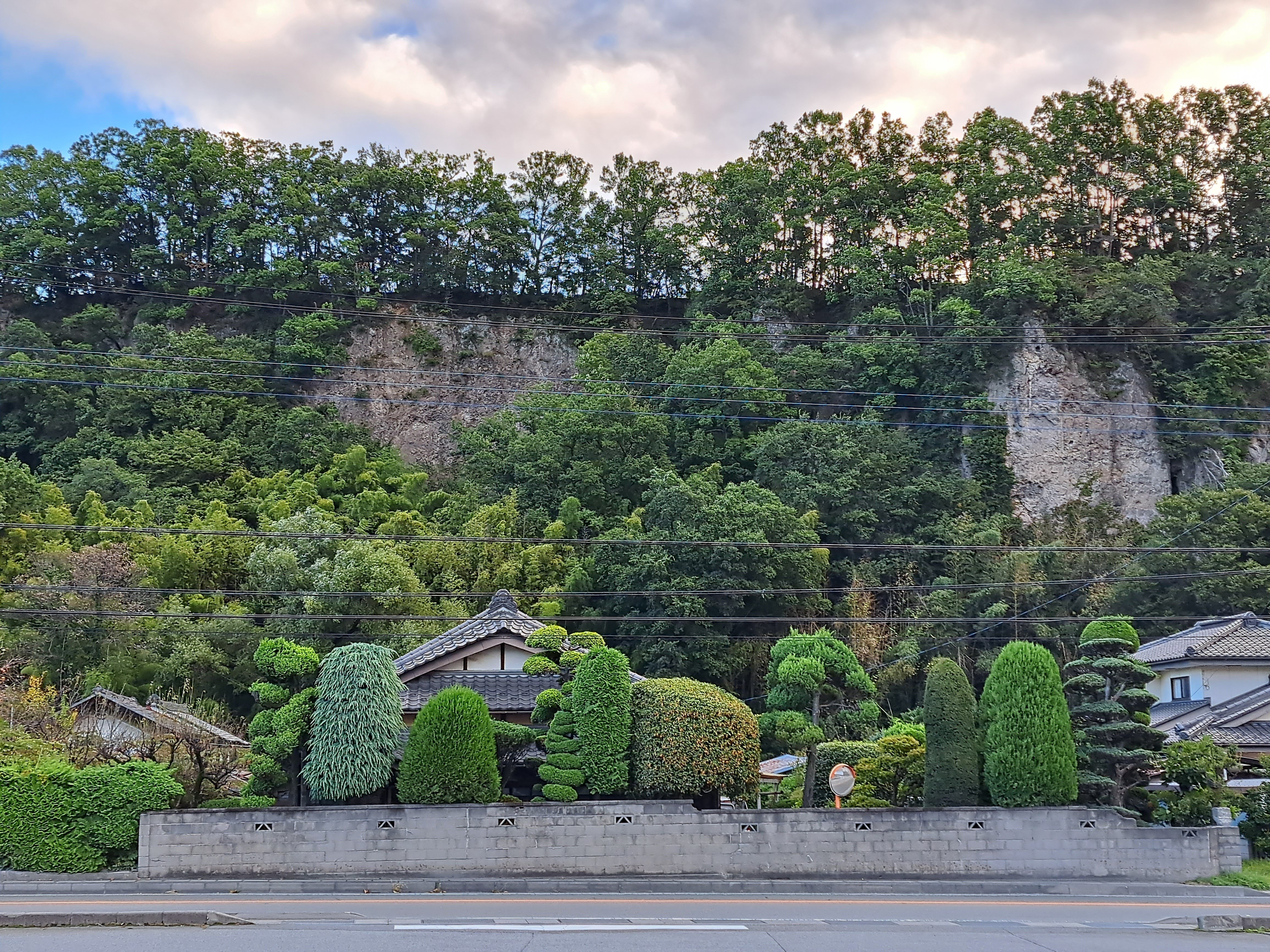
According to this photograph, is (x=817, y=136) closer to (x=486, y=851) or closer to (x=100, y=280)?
(x=100, y=280)

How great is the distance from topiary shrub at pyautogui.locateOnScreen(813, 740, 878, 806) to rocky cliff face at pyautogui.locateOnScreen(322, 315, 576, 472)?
107 ft

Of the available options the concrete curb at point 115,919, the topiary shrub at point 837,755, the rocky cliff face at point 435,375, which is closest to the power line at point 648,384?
the rocky cliff face at point 435,375

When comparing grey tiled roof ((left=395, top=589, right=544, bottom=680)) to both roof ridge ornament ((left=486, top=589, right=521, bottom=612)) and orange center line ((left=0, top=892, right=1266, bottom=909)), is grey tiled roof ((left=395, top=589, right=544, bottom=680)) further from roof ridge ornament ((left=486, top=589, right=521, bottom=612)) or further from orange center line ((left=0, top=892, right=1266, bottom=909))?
orange center line ((left=0, top=892, right=1266, bottom=909))

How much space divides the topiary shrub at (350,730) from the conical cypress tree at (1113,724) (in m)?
13.1

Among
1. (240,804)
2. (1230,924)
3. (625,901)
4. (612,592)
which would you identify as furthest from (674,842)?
(612,592)

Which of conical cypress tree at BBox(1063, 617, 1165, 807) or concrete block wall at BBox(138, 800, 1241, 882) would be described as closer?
concrete block wall at BBox(138, 800, 1241, 882)

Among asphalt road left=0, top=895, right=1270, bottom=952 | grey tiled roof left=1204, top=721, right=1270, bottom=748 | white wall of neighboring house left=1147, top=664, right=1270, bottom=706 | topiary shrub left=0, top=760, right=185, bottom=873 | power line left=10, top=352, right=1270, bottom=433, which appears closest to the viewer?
asphalt road left=0, top=895, right=1270, bottom=952

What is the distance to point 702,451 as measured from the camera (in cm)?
4853

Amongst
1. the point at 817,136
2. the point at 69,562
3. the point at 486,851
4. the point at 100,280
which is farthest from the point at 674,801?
the point at 100,280

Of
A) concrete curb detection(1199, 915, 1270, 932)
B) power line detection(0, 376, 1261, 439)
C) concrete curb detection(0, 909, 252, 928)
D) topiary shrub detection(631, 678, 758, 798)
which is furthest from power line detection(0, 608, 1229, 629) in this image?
concrete curb detection(0, 909, 252, 928)

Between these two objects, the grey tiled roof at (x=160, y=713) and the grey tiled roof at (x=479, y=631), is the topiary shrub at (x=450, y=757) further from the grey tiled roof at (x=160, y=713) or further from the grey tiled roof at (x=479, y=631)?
the grey tiled roof at (x=160, y=713)

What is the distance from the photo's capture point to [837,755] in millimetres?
24922

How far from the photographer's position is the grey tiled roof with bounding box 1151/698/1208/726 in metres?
34.8

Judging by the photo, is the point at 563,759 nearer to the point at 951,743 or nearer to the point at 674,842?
the point at 674,842
